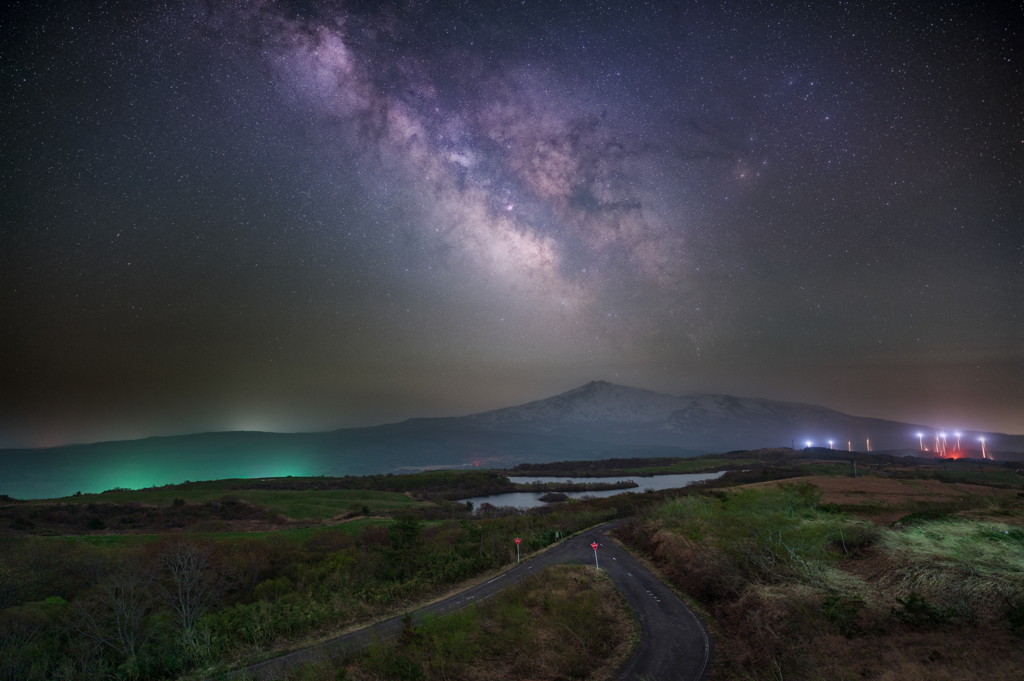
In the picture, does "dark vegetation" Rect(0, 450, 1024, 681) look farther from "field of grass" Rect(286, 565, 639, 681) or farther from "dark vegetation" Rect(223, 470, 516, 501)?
"dark vegetation" Rect(223, 470, 516, 501)

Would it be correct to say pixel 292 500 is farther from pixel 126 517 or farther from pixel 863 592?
pixel 863 592

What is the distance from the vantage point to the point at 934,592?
1466 cm

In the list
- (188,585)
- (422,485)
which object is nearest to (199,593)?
(188,585)

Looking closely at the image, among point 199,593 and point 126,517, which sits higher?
point 199,593

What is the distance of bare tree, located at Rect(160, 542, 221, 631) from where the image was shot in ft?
62.2

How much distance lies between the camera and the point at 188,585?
66.7 feet

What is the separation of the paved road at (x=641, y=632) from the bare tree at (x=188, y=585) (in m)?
5.63

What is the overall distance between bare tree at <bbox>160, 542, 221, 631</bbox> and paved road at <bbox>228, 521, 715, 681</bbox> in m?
5.63

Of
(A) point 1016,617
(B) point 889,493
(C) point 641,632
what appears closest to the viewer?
(A) point 1016,617

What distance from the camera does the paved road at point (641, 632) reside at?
14.6 meters

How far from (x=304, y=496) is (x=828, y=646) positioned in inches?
3067

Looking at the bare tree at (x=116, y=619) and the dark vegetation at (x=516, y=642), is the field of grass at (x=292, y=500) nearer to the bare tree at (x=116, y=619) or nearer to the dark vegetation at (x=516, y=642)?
the bare tree at (x=116, y=619)

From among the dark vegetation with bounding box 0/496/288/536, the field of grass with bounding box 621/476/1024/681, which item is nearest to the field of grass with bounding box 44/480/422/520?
the dark vegetation with bounding box 0/496/288/536

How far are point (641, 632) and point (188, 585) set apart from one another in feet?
66.0
